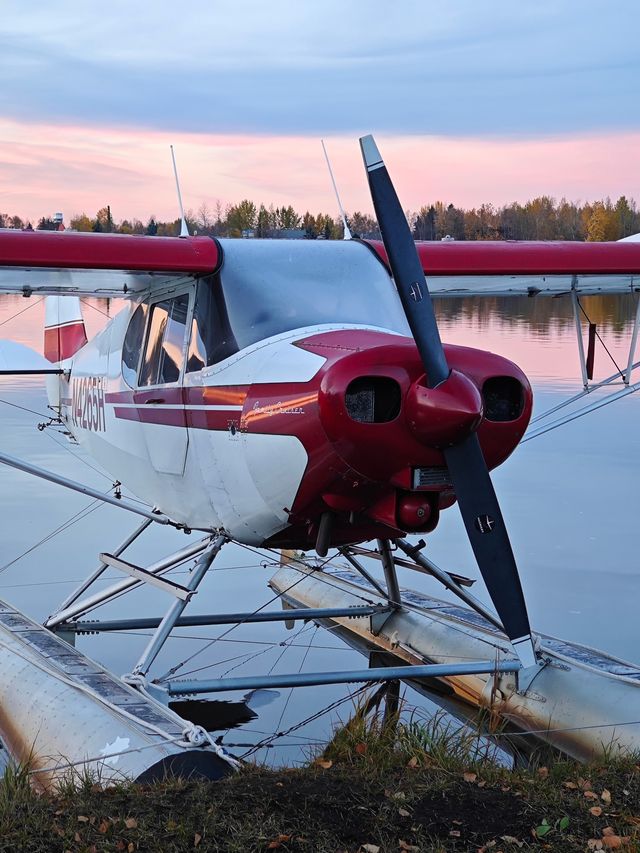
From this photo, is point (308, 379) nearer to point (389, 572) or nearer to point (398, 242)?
point (398, 242)

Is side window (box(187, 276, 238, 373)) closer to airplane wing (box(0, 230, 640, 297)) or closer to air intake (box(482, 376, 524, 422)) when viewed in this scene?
airplane wing (box(0, 230, 640, 297))

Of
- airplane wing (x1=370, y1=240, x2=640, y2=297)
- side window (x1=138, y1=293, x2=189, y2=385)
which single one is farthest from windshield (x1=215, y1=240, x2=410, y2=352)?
airplane wing (x1=370, y1=240, x2=640, y2=297)

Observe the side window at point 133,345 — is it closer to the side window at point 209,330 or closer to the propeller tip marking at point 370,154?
the side window at point 209,330

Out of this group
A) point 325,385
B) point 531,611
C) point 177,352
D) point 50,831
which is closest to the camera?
point 50,831

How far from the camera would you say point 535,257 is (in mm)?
7137

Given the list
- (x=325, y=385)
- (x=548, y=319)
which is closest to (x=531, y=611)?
(x=325, y=385)

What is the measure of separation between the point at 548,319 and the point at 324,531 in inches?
1746

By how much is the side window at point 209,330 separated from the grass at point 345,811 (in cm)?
222

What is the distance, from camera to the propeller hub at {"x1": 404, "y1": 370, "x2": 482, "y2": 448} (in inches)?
179

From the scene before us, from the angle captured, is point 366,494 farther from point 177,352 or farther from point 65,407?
point 65,407

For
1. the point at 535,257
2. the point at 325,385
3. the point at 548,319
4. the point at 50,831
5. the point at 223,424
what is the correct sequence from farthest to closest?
the point at 548,319, the point at 535,257, the point at 223,424, the point at 325,385, the point at 50,831

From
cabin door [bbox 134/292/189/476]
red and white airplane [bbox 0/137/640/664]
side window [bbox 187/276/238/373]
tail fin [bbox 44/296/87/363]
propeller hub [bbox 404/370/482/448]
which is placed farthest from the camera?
tail fin [bbox 44/296/87/363]

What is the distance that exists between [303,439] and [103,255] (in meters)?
1.84

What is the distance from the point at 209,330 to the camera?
589 cm
